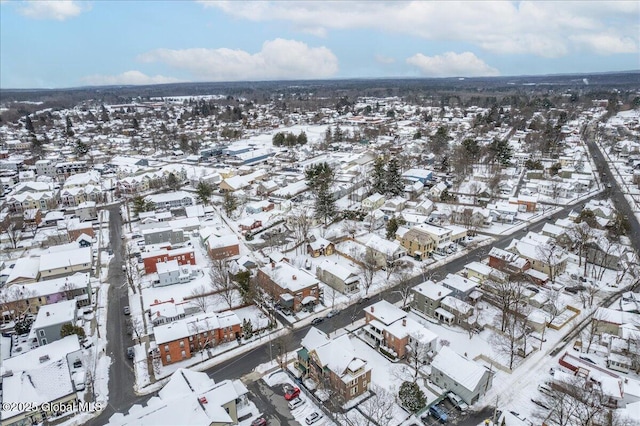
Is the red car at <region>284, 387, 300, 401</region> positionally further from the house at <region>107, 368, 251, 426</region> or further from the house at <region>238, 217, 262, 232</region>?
the house at <region>238, 217, 262, 232</region>

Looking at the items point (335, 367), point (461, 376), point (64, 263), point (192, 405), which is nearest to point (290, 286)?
point (335, 367)

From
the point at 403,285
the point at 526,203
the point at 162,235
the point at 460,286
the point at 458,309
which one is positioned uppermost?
the point at 526,203

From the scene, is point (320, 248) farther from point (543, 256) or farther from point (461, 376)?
point (543, 256)

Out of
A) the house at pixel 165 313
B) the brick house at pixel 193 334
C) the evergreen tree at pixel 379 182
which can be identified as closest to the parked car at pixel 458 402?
the brick house at pixel 193 334

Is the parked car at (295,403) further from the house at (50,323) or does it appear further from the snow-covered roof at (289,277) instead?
the house at (50,323)

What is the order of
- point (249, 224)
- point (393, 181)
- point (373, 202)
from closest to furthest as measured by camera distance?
1. point (249, 224)
2. point (373, 202)
3. point (393, 181)

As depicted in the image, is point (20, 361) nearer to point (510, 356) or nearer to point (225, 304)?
point (225, 304)

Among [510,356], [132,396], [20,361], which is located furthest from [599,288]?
[20,361]

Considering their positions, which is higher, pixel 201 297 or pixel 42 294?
pixel 42 294
